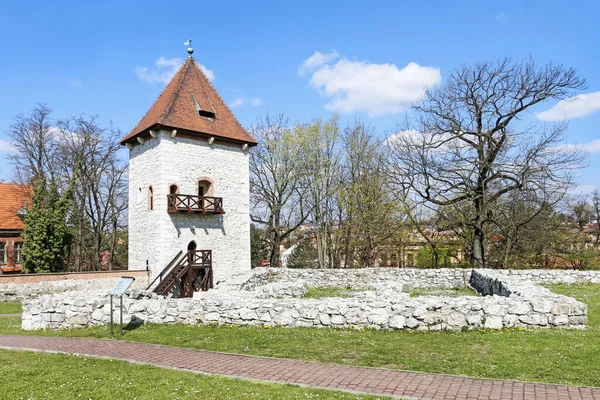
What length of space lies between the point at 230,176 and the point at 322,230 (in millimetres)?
11657

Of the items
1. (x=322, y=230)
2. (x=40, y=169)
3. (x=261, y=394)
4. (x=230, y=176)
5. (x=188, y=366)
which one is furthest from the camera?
(x=322, y=230)

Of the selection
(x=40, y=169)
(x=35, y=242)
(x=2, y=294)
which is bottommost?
(x=2, y=294)

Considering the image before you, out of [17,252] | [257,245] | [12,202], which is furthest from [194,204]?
[12,202]

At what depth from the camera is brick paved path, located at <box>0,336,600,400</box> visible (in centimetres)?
582

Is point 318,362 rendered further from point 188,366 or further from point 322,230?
point 322,230

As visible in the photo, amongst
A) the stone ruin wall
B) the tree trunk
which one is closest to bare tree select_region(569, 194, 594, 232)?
the tree trunk

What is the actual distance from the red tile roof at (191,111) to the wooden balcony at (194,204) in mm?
3362

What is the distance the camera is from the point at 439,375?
261 inches

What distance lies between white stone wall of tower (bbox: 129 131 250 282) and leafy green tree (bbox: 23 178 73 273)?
6.88 metres

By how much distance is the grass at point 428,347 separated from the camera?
682 centimetres

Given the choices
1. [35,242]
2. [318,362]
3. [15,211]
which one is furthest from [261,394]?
[15,211]

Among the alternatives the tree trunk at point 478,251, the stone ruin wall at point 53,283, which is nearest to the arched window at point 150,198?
the stone ruin wall at point 53,283

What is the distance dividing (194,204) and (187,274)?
351cm

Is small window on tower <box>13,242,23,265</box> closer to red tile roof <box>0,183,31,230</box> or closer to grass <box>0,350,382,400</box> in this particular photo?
red tile roof <box>0,183,31,230</box>
